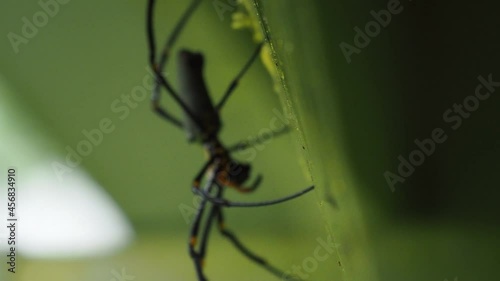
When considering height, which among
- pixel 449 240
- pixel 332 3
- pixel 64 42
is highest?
pixel 64 42

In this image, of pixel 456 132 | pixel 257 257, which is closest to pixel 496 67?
pixel 456 132

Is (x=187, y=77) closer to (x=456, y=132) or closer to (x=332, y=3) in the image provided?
(x=332, y=3)

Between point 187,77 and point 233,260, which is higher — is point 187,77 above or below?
above
